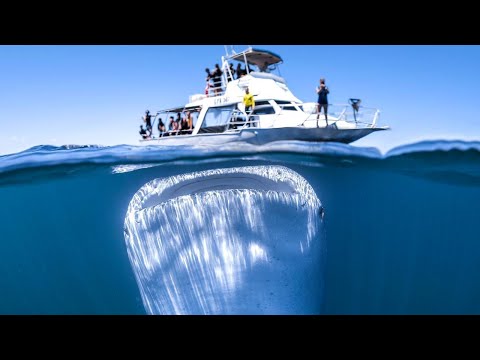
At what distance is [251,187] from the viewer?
23.3ft

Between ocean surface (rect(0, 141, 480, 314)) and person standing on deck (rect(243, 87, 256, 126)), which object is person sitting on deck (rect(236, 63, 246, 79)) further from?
ocean surface (rect(0, 141, 480, 314))

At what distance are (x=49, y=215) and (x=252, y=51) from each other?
15963mm

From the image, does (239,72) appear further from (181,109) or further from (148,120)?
(148,120)

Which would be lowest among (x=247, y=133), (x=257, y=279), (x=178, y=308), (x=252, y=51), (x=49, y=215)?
(x=49, y=215)

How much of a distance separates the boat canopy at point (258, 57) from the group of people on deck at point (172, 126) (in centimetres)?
Answer: 211

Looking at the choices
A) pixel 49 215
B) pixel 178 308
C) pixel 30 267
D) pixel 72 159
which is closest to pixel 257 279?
pixel 178 308

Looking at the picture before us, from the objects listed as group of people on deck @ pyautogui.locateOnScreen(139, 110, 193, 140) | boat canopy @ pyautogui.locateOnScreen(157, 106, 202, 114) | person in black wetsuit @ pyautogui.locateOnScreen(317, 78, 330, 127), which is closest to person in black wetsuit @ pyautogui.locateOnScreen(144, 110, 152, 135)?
group of people on deck @ pyautogui.locateOnScreen(139, 110, 193, 140)

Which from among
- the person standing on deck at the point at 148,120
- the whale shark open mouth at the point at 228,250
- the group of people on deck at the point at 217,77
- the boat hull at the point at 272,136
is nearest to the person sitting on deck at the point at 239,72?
the group of people on deck at the point at 217,77

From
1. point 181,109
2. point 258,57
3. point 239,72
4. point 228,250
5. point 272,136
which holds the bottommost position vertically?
point 228,250

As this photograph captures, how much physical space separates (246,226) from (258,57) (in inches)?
243

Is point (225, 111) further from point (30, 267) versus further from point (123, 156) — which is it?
point (30, 267)

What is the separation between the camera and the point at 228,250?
576 centimetres

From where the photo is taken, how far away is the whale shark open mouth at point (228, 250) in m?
5.66

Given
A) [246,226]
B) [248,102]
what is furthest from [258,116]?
[246,226]
